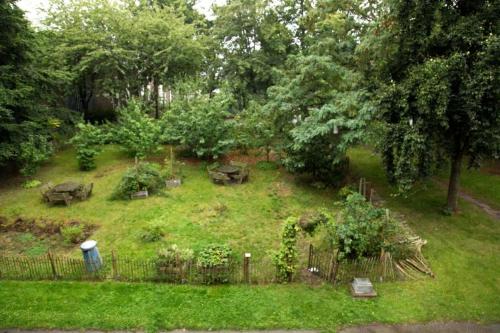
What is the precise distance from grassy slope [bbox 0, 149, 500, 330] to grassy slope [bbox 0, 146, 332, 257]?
198 cm

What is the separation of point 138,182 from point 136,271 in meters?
6.10

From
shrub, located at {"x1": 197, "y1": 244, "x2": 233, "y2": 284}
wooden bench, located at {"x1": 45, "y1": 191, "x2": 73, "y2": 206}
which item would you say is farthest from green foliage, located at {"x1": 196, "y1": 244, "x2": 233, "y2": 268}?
wooden bench, located at {"x1": 45, "y1": 191, "x2": 73, "y2": 206}

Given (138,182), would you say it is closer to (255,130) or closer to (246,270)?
(255,130)

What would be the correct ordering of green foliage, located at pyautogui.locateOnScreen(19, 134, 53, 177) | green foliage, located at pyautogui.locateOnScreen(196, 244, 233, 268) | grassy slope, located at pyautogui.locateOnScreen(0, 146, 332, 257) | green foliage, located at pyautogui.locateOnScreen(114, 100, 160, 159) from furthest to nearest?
green foliage, located at pyautogui.locateOnScreen(114, 100, 160, 159) → green foliage, located at pyautogui.locateOnScreen(19, 134, 53, 177) → grassy slope, located at pyautogui.locateOnScreen(0, 146, 332, 257) → green foliage, located at pyautogui.locateOnScreen(196, 244, 233, 268)

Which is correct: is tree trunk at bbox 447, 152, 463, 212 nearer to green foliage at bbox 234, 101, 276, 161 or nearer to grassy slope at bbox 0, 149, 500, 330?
grassy slope at bbox 0, 149, 500, 330

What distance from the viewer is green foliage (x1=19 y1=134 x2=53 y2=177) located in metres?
15.4

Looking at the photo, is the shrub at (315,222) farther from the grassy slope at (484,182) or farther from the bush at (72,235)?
the grassy slope at (484,182)

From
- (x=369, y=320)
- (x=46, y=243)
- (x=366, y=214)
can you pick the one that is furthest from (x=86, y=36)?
(x=369, y=320)

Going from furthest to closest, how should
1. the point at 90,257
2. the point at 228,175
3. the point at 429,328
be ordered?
1. the point at 228,175
2. the point at 90,257
3. the point at 429,328

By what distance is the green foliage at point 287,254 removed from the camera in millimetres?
8883

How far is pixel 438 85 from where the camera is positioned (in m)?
10.1

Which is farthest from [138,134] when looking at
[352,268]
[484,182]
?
[484,182]

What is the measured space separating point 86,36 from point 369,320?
21900 millimetres

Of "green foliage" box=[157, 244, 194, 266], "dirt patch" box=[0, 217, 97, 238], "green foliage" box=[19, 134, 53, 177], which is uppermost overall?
Result: "green foliage" box=[19, 134, 53, 177]
